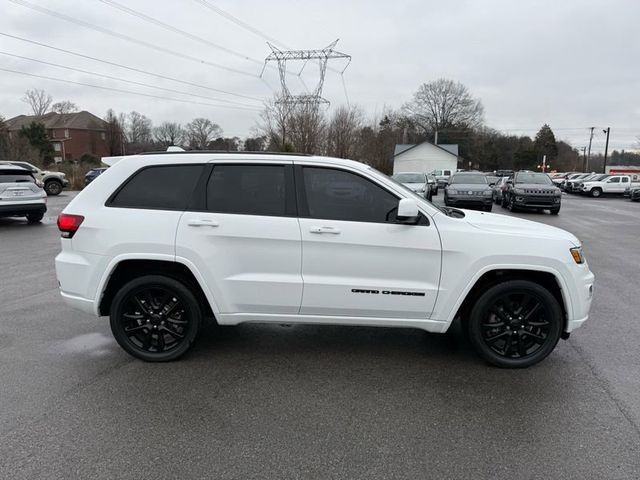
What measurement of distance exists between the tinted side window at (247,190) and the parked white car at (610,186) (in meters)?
38.3

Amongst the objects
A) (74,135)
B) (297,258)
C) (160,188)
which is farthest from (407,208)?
(74,135)

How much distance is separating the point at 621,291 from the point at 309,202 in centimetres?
538

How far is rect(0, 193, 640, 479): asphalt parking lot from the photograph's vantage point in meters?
2.73

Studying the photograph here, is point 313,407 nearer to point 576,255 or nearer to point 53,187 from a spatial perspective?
point 576,255

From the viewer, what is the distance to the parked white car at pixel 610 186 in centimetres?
3472

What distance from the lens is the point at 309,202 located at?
389cm

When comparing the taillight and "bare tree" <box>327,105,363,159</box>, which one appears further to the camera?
"bare tree" <box>327,105,363,159</box>

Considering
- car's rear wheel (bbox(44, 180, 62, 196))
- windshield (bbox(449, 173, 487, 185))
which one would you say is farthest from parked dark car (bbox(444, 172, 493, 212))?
car's rear wheel (bbox(44, 180, 62, 196))

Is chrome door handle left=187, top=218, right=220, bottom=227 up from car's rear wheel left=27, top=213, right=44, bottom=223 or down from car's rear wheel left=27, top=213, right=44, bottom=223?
up

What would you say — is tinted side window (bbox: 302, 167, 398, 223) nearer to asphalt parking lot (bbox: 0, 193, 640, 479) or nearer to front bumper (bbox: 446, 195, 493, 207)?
asphalt parking lot (bbox: 0, 193, 640, 479)

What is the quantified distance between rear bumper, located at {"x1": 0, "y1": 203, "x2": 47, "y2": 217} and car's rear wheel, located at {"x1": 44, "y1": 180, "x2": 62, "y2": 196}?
46.2 ft

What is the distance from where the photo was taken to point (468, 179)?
753 inches

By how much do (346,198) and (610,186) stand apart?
38489 mm

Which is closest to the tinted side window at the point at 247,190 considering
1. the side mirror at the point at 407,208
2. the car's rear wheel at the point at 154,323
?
the car's rear wheel at the point at 154,323
